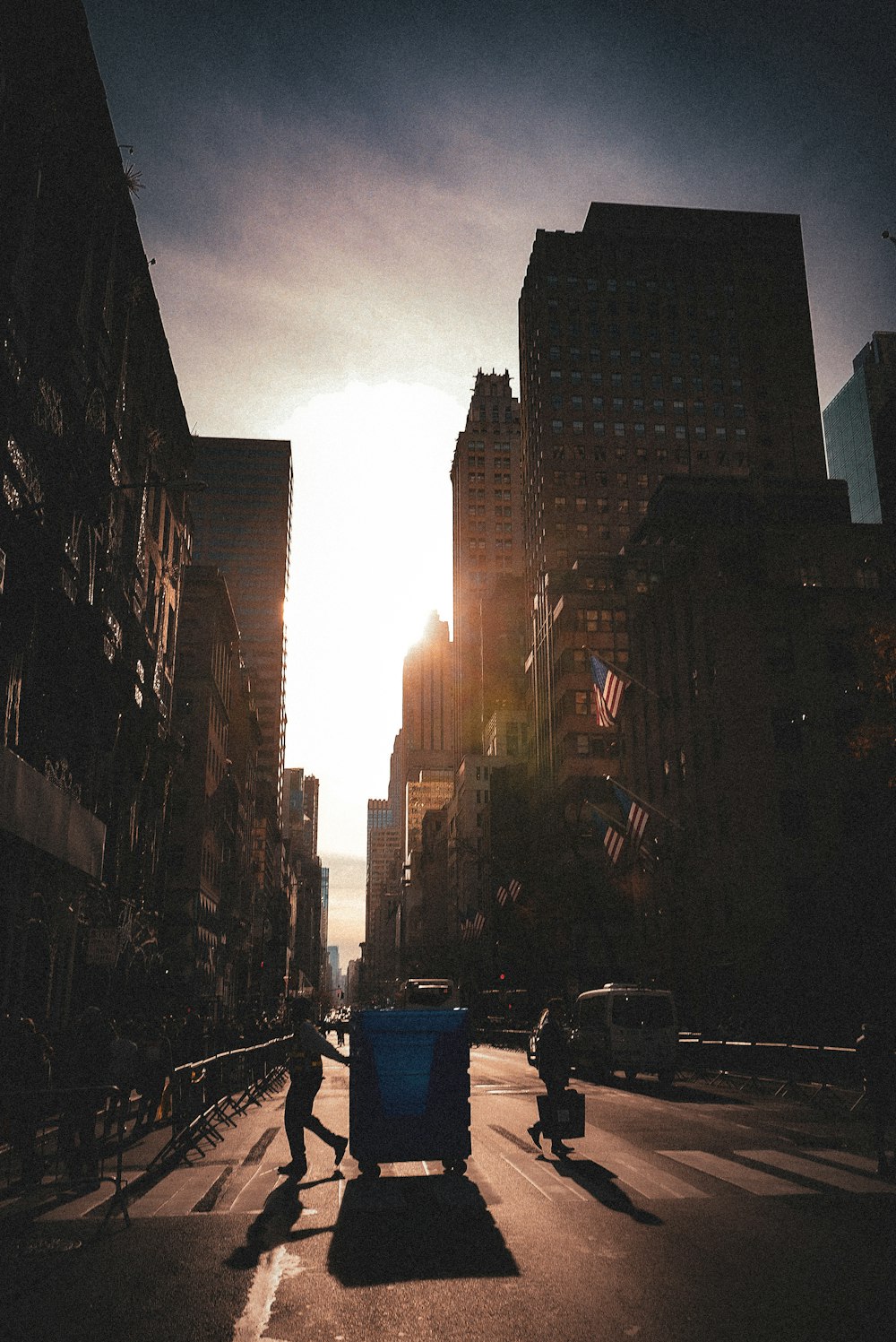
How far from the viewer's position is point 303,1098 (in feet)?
40.0

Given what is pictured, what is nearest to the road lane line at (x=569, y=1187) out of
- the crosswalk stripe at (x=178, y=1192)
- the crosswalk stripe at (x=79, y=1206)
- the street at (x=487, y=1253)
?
the street at (x=487, y=1253)

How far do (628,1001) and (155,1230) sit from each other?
64.5 feet

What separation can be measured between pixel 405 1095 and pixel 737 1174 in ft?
12.9

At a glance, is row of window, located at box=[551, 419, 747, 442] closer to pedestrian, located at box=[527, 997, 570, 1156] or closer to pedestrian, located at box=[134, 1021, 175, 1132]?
pedestrian, located at box=[134, 1021, 175, 1132]

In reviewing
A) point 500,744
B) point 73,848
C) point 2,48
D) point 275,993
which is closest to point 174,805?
point 73,848

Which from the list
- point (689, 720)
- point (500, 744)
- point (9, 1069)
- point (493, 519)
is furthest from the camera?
point (493, 519)

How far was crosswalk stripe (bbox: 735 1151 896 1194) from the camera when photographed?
10703 mm

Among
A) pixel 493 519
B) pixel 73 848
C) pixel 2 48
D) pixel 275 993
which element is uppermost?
pixel 493 519

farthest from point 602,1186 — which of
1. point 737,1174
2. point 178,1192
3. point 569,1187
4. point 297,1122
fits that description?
point 178,1192

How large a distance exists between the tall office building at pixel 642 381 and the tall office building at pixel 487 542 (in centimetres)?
4616

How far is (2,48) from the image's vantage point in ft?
71.0

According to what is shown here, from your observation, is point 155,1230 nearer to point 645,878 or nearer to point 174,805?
point 174,805

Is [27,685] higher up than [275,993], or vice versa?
[27,685]

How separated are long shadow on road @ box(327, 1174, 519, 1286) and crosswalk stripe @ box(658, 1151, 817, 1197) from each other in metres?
2.85
